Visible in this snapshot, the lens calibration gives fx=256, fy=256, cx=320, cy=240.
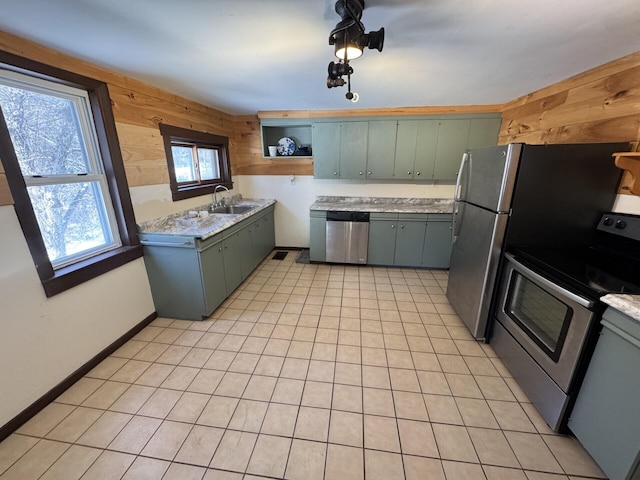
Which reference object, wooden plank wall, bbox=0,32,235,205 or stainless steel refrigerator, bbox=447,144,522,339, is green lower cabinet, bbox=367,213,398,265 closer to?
stainless steel refrigerator, bbox=447,144,522,339

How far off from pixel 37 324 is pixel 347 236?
3.03 m

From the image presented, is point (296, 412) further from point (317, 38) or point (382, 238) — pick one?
point (382, 238)

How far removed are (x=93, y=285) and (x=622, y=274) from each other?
3415mm

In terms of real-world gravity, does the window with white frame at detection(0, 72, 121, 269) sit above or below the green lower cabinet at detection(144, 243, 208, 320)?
above

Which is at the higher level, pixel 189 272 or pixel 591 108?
pixel 591 108

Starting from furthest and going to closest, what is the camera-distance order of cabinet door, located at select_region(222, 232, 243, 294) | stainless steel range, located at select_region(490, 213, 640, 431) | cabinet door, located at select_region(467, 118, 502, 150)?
cabinet door, located at select_region(467, 118, 502, 150)
cabinet door, located at select_region(222, 232, 243, 294)
stainless steel range, located at select_region(490, 213, 640, 431)

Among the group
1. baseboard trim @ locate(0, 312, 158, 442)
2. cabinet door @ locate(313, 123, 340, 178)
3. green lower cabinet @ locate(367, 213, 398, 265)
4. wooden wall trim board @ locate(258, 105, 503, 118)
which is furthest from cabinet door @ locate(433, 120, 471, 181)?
baseboard trim @ locate(0, 312, 158, 442)

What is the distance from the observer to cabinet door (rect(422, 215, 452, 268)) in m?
3.46

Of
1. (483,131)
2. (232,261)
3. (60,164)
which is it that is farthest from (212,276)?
(483,131)

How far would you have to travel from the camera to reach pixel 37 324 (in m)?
1.57

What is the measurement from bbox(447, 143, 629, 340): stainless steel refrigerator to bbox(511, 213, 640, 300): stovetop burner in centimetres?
9

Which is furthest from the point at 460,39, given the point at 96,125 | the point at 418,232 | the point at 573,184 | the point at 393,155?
the point at 96,125

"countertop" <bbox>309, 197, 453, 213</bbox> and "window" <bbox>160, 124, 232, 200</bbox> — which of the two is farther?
"countertop" <bbox>309, 197, 453, 213</bbox>

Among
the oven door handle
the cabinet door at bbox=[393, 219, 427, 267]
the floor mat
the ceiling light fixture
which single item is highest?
the ceiling light fixture
